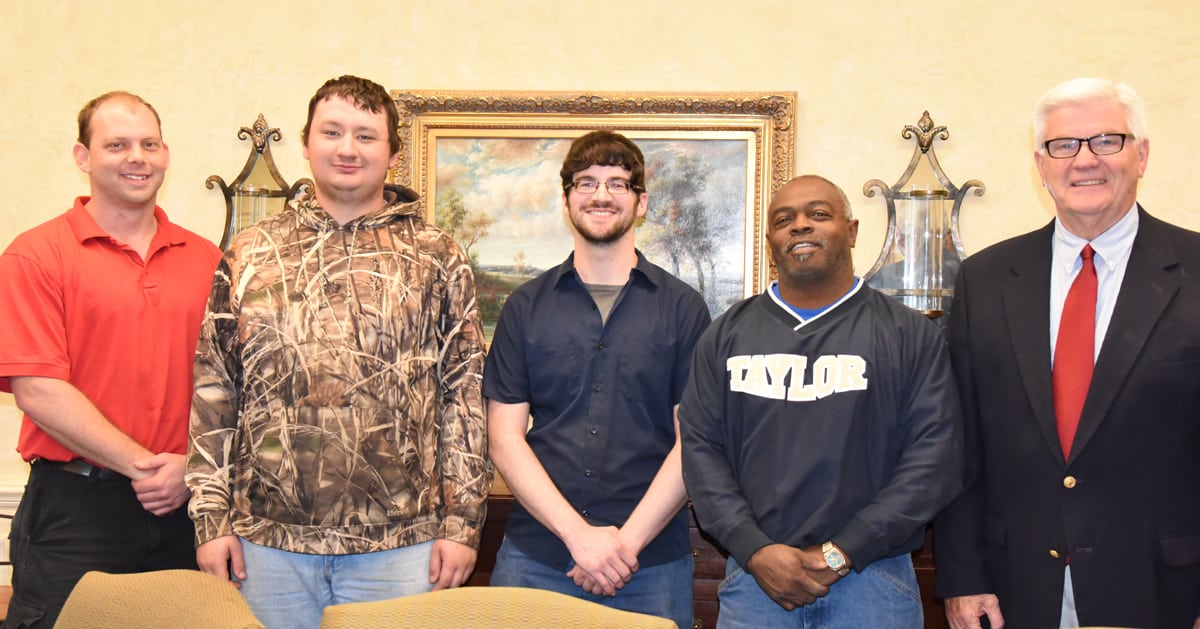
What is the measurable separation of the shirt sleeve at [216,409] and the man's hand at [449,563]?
453 mm

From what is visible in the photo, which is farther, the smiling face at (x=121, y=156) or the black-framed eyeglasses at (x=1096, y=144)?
the smiling face at (x=121, y=156)

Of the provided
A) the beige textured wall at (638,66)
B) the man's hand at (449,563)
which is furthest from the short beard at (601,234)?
the beige textured wall at (638,66)

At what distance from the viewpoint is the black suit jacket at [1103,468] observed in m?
1.94

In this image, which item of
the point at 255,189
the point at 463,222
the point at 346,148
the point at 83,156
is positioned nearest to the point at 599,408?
the point at 346,148

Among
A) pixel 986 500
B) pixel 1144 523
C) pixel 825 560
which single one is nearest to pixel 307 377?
pixel 825 560

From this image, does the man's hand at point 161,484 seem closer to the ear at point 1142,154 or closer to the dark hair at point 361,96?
the dark hair at point 361,96

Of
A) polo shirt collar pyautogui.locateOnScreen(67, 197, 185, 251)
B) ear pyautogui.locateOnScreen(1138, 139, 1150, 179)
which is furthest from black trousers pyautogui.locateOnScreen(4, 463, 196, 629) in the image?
ear pyautogui.locateOnScreen(1138, 139, 1150, 179)

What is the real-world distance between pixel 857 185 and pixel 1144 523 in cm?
165

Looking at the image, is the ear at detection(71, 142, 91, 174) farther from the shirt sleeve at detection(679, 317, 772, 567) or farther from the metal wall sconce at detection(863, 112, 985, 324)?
the metal wall sconce at detection(863, 112, 985, 324)

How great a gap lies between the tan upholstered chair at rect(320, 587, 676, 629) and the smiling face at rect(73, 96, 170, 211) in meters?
1.44

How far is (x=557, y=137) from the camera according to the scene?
3400 mm

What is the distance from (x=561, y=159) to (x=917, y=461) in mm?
1823

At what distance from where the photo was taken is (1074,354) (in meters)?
2.03

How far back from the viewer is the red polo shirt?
2.30 metres
